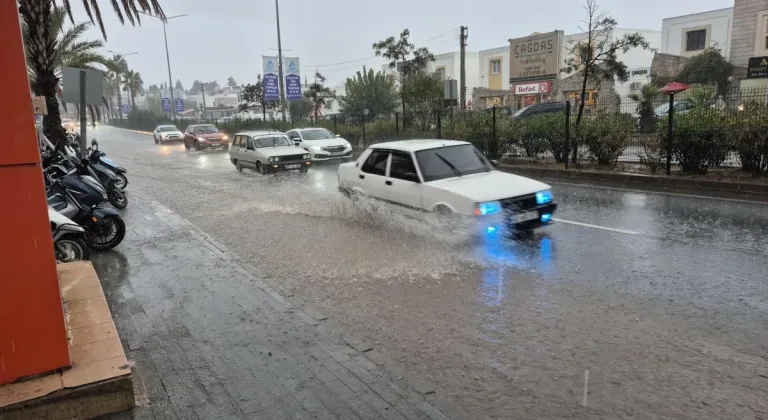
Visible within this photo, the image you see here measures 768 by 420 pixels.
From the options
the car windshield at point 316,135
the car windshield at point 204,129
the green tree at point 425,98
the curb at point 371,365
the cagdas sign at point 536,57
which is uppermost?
A: the cagdas sign at point 536,57

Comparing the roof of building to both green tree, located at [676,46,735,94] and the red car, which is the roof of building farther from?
green tree, located at [676,46,735,94]

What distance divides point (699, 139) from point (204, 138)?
26.8 meters

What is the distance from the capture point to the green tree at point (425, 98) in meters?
23.0

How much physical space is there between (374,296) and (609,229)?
4.39 m

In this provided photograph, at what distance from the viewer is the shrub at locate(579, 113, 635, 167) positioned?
563 inches

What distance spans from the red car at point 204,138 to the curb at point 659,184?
71.4ft

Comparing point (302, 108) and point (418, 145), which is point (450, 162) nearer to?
point (418, 145)

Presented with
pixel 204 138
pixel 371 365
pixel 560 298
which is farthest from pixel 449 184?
pixel 204 138

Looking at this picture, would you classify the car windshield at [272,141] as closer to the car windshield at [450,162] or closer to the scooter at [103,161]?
the scooter at [103,161]

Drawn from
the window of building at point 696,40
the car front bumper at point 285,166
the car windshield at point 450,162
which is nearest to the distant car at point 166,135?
the car front bumper at point 285,166

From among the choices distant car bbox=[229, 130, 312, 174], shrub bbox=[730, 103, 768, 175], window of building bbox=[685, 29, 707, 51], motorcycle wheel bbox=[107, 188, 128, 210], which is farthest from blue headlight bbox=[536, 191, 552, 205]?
window of building bbox=[685, 29, 707, 51]

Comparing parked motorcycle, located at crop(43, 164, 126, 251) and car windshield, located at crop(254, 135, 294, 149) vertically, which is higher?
car windshield, located at crop(254, 135, 294, 149)

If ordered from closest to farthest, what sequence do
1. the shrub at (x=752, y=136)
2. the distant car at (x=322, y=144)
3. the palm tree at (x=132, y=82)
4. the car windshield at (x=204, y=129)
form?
the shrub at (x=752, y=136) < the distant car at (x=322, y=144) < the car windshield at (x=204, y=129) < the palm tree at (x=132, y=82)

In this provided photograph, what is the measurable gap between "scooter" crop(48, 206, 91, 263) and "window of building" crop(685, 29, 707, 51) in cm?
4477
